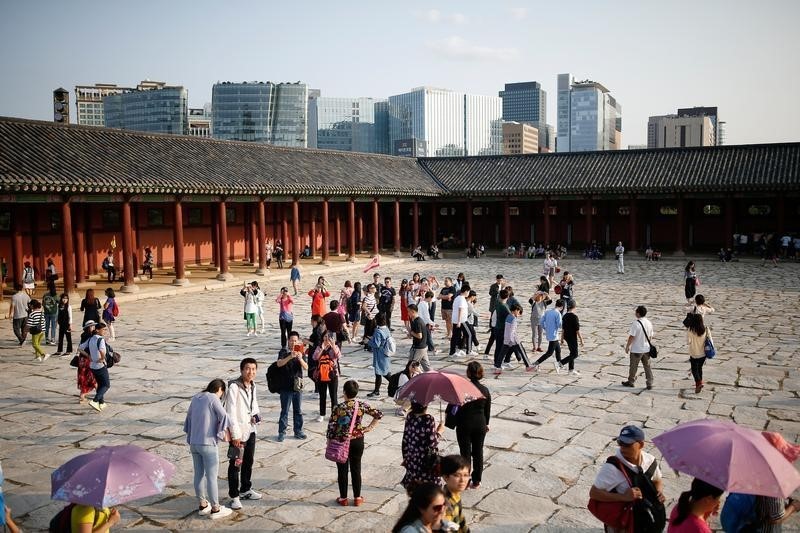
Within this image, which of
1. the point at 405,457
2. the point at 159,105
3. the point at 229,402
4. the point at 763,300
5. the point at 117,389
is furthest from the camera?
the point at 159,105

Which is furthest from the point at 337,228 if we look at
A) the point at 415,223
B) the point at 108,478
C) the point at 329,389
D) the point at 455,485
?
the point at 455,485

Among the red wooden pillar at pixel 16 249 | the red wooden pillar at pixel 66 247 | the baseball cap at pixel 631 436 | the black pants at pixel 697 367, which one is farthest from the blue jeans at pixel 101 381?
the red wooden pillar at pixel 16 249

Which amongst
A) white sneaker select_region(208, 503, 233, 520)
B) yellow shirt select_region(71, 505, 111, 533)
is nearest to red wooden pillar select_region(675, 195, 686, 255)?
white sneaker select_region(208, 503, 233, 520)

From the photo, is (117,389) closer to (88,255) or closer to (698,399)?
(698,399)

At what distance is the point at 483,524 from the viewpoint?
267 inches

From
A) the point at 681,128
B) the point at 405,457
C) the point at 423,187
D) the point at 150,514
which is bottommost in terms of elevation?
the point at 150,514

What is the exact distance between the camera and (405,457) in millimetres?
6609

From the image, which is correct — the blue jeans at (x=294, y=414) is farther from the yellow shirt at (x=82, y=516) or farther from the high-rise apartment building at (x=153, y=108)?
the high-rise apartment building at (x=153, y=108)

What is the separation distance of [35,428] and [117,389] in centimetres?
212

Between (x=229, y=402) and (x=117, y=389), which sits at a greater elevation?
(x=229, y=402)

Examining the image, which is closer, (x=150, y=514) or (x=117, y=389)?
(x=150, y=514)

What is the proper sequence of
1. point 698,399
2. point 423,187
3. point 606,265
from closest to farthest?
Answer: 1. point 698,399
2. point 606,265
3. point 423,187

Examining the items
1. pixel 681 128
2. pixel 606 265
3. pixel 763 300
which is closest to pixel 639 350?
pixel 763 300

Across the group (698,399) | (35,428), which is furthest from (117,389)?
(698,399)
